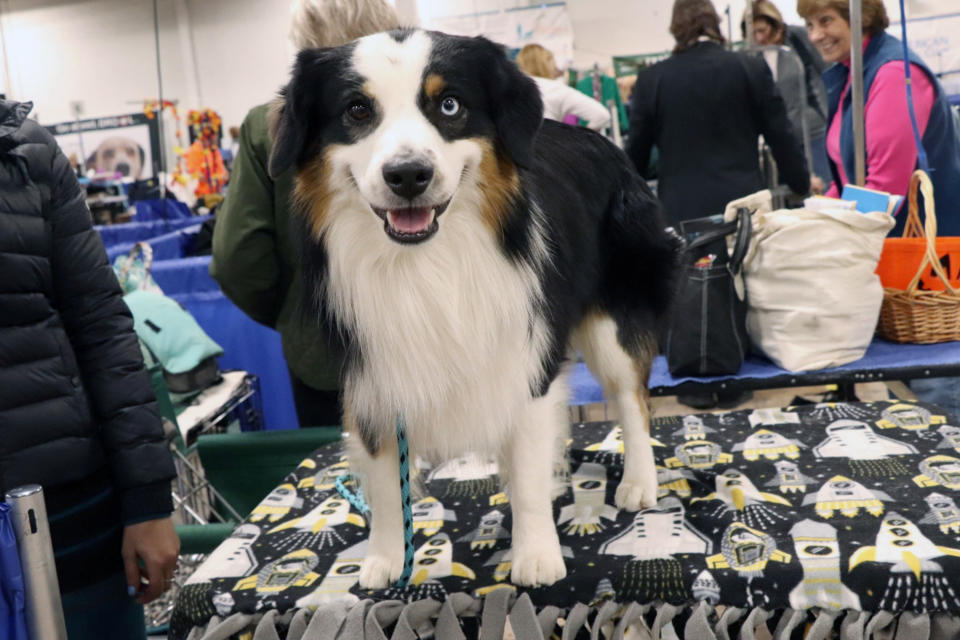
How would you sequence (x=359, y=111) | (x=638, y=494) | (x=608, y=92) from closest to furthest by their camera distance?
(x=359, y=111) → (x=638, y=494) → (x=608, y=92)

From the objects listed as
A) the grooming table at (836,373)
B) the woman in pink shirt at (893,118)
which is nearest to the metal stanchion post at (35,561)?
the grooming table at (836,373)

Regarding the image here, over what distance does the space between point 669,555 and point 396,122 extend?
32.6 inches

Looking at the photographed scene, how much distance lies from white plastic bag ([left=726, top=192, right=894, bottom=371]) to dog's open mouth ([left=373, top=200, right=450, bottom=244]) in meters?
1.46

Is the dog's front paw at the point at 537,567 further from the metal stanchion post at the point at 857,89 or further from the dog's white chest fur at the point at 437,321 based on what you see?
the metal stanchion post at the point at 857,89

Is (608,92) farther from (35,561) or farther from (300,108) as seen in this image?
(35,561)

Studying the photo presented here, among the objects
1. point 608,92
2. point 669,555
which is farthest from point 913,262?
point 608,92

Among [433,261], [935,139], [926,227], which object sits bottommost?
[926,227]

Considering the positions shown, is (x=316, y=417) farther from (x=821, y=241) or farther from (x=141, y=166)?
(x=141, y=166)

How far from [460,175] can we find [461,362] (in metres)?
0.30

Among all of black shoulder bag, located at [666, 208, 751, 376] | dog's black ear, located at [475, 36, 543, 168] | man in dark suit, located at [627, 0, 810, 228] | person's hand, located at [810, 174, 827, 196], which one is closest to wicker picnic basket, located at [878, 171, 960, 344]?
black shoulder bag, located at [666, 208, 751, 376]

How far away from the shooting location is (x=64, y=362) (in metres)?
1.43

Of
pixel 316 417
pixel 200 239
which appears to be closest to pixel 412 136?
pixel 316 417

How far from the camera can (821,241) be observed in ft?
7.70

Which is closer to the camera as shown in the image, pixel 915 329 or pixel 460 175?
pixel 460 175
